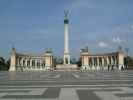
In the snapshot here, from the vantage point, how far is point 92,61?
5354 inches

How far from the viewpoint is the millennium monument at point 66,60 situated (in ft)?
383

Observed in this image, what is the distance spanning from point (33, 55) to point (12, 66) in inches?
664

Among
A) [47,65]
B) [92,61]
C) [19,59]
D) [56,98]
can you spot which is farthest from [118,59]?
[56,98]

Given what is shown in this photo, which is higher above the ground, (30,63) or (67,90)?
(30,63)

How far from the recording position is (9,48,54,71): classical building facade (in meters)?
121

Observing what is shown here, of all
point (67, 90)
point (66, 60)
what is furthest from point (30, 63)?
point (67, 90)

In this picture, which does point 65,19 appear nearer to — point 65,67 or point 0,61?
point 65,67

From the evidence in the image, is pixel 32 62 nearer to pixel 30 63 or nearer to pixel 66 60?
pixel 30 63

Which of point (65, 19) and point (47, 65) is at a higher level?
point (65, 19)

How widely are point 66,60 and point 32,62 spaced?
928 inches

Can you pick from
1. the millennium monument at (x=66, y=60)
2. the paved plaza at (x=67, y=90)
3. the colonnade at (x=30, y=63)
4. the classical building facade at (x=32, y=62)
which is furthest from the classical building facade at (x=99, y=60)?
the paved plaza at (x=67, y=90)

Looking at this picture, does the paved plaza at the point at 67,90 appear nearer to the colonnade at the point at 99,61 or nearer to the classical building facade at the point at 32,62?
the classical building facade at the point at 32,62

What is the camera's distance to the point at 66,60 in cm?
11962

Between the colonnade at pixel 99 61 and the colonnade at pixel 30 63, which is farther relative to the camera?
the colonnade at pixel 30 63
